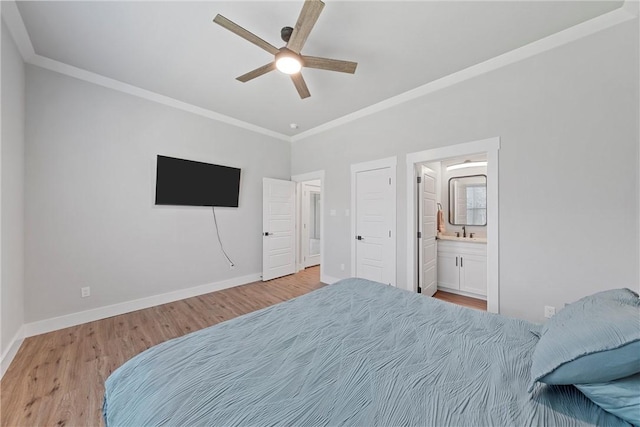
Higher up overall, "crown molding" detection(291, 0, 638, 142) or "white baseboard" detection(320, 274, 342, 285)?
"crown molding" detection(291, 0, 638, 142)

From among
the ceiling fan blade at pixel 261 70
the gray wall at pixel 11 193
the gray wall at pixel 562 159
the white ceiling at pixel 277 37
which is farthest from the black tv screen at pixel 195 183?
the gray wall at pixel 562 159

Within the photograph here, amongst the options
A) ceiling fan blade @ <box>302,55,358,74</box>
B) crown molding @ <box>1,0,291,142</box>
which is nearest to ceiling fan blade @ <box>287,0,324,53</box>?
ceiling fan blade @ <box>302,55,358,74</box>

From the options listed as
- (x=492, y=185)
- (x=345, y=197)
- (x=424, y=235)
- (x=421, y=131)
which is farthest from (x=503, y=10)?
(x=345, y=197)

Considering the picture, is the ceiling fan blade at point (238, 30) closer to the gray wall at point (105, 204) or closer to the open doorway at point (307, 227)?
the gray wall at point (105, 204)

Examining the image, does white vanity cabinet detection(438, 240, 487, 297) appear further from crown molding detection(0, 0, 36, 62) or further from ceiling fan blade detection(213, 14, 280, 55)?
crown molding detection(0, 0, 36, 62)

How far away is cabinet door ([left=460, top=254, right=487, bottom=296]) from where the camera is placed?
3.53 meters

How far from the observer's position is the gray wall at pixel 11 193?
2004 mm

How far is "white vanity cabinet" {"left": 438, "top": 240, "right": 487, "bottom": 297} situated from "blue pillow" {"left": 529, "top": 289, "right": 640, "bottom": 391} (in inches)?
110

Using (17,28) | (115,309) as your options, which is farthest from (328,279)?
(17,28)

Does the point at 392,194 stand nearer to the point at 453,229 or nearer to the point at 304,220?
the point at 453,229

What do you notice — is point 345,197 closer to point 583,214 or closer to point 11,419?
point 583,214

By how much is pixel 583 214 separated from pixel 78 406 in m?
4.27

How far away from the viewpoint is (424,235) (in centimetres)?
342

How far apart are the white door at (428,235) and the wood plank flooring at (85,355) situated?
2130 millimetres
